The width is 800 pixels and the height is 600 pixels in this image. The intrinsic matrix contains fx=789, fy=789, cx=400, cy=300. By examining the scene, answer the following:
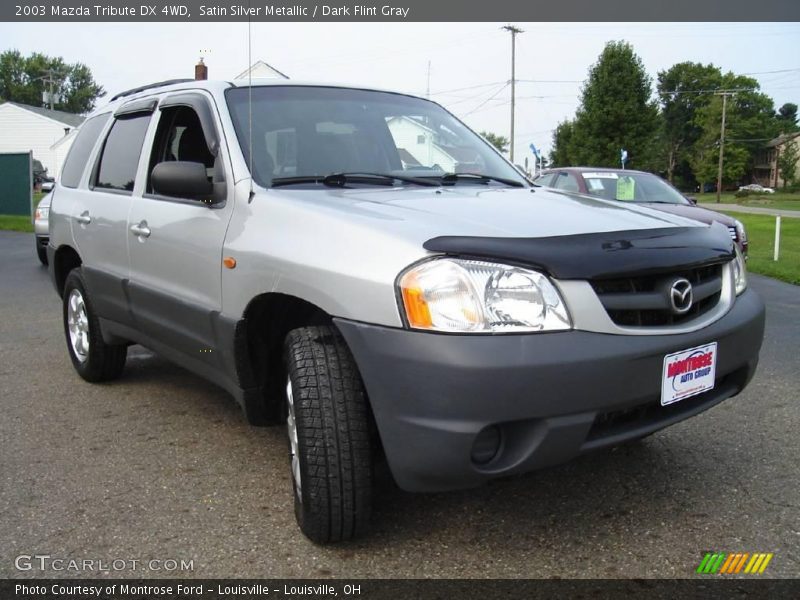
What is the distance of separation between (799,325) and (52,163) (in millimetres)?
57366

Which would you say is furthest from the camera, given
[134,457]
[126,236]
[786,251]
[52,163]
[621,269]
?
[52,163]

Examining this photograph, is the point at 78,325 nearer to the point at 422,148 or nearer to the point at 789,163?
the point at 422,148

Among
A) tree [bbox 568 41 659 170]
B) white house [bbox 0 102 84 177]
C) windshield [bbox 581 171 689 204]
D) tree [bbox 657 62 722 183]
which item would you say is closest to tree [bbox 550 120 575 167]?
tree [bbox 657 62 722 183]

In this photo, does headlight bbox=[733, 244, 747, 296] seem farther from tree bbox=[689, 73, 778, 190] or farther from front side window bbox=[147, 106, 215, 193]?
tree bbox=[689, 73, 778, 190]

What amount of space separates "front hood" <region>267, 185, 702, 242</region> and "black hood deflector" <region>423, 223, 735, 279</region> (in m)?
0.06

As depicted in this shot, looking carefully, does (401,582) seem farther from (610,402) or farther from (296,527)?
(610,402)

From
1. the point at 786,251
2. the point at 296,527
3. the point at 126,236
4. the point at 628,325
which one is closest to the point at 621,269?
the point at 628,325

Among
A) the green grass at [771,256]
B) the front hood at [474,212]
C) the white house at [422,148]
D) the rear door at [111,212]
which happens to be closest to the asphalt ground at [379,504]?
the rear door at [111,212]

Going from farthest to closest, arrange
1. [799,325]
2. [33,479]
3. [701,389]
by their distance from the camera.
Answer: [799,325], [33,479], [701,389]

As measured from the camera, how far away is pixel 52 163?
56.0 m

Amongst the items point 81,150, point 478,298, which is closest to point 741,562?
point 478,298

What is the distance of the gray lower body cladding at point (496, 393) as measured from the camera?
2.35 meters

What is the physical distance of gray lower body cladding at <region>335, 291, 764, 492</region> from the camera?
235 centimetres

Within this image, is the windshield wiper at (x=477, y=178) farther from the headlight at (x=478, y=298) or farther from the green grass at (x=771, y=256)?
the green grass at (x=771, y=256)
